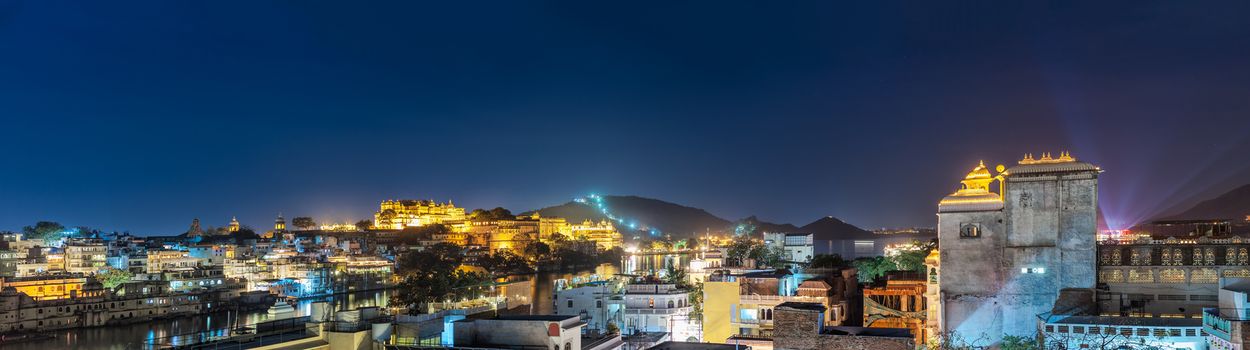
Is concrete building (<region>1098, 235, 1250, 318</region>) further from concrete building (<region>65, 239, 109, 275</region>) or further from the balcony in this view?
concrete building (<region>65, 239, 109, 275</region>)

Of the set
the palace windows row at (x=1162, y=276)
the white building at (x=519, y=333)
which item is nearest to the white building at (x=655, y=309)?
the palace windows row at (x=1162, y=276)

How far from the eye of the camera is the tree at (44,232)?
80938mm

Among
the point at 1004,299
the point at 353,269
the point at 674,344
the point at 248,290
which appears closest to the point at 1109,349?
the point at 1004,299

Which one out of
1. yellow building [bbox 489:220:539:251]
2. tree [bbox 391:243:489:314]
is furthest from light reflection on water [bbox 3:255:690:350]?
yellow building [bbox 489:220:539:251]

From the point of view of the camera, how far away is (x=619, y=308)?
101ft

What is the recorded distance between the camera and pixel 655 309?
29.1m

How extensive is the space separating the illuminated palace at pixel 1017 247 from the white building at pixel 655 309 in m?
10.7

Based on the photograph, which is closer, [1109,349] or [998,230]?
[1109,349]

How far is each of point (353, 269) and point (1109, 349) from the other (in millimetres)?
66410

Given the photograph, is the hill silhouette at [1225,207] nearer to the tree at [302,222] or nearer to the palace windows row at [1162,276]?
the palace windows row at [1162,276]

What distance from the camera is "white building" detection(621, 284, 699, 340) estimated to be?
2894 cm

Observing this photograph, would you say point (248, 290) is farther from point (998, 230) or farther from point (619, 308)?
point (998, 230)

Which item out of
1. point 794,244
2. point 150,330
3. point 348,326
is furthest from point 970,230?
point 794,244

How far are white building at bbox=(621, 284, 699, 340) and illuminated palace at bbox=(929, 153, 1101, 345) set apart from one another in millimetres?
10697
